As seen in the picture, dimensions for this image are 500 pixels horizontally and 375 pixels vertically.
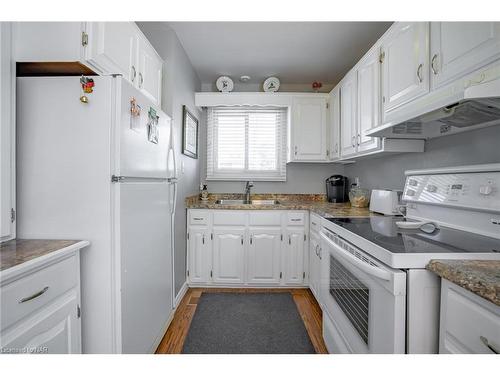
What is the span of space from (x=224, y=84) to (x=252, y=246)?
1988 millimetres

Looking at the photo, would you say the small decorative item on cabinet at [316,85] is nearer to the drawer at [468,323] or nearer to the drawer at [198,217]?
the drawer at [198,217]

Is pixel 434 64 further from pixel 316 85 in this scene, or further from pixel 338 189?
pixel 316 85

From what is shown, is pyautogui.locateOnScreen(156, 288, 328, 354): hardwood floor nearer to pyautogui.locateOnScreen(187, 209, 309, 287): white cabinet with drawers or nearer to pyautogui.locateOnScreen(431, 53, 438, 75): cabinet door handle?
pyautogui.locateOnScreen(187, 209, 309, 287): white cabinet with drawers

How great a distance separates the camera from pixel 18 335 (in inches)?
28.6

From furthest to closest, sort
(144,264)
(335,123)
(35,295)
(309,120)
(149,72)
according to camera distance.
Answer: (309,120) < (335,123) < (149,72) < (144,264) < (35,295)

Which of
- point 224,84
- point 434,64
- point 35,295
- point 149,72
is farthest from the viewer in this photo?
point 224,84

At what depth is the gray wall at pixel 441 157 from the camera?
1.22 meters

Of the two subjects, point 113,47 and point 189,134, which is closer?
point 113,47

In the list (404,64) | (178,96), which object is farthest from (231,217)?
(404,64)

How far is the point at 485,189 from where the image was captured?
3.33 feet

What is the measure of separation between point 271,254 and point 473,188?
1732 millimetres

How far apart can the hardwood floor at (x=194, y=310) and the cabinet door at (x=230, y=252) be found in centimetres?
14

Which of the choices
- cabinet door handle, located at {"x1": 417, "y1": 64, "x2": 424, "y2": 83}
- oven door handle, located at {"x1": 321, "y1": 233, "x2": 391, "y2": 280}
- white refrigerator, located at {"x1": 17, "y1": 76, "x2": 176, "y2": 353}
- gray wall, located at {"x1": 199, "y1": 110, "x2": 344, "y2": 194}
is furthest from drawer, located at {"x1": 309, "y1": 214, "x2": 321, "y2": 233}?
white refrigerator, located at {"x1": 17, "y1": 76, "x2": 176, "y2": 353}

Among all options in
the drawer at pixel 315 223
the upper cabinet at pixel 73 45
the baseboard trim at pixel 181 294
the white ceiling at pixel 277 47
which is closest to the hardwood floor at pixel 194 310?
the baseboard trim at pixel 181 294
